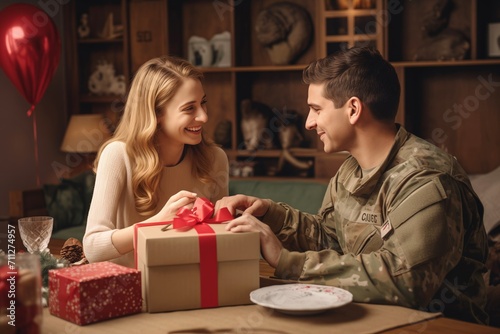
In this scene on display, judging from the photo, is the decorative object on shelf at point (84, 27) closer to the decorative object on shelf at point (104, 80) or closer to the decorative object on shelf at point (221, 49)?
the decorative object on shelf at point (104, 80)

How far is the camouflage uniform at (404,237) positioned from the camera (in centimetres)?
158

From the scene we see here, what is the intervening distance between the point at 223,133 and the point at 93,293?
359 cm

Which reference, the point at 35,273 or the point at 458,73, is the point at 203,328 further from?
the point at 458,73

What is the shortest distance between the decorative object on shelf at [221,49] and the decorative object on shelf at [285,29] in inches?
12.0

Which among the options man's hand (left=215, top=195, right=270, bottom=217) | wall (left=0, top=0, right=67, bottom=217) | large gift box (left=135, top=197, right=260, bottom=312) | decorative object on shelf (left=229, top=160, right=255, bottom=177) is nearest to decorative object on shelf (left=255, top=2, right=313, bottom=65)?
decorative object on shelf (left=229, top=160, right=255, bottom=177)

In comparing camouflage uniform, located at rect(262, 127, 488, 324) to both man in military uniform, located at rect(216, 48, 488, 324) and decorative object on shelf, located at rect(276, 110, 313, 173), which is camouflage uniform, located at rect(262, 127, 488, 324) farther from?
decorative object on shelf, located at rect(276, 110, 313, 173)

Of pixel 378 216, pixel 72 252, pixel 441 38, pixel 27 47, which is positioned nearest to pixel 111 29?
pixel 27 47

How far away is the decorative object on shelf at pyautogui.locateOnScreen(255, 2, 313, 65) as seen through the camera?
4.73m

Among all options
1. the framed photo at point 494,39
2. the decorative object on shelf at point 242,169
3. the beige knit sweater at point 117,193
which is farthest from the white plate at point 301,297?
the decorative object on shelf at point 242,169

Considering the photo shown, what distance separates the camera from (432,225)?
5.25 feet

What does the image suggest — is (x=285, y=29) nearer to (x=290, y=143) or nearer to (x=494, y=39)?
(x=290, y=143)

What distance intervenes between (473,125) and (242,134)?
1.55 metres

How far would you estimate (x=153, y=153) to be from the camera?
2242 mm

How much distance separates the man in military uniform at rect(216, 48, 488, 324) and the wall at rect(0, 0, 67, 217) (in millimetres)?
3585
